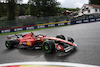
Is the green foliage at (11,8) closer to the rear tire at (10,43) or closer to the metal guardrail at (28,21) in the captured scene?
the metal guardrail at (28,21)

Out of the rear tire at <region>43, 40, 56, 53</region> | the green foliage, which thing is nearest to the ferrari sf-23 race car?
the rear tire at <region>43, 40, 56, 53</region>

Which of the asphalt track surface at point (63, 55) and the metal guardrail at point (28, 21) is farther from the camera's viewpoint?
the metal guardrail at point (28, 21)

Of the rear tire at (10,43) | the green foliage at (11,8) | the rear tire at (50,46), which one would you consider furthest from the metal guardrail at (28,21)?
the rear tire at (50,46)

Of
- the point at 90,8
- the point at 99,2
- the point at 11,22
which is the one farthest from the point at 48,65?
the point at 99,2

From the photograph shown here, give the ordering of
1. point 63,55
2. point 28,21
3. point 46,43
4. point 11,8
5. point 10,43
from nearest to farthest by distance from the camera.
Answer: point 63,55, point 46,43, point 10,43, point 28,21, point 11,8

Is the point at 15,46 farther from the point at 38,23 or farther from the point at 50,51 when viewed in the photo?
the point at 38,23

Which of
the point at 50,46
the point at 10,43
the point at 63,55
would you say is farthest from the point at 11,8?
the point at 63,55

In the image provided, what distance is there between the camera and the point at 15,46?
6270mm

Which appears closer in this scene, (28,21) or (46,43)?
(46,43)

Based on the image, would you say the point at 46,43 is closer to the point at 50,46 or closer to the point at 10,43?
the point at 50,46

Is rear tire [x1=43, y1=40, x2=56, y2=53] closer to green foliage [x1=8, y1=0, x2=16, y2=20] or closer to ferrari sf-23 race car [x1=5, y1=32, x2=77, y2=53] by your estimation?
ferrari sf-23 race car [x1=5, y1=32, x2=77, y2=53]

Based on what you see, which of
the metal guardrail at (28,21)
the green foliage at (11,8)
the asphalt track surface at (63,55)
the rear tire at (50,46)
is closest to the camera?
the asphalt track surface at (63,55)

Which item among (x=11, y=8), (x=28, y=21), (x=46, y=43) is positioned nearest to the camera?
(x=46, y=43)

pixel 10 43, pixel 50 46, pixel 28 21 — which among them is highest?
pixel 28 21
